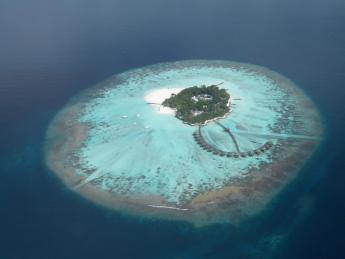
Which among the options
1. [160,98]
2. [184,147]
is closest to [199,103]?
[160,98]

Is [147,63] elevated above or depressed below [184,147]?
above

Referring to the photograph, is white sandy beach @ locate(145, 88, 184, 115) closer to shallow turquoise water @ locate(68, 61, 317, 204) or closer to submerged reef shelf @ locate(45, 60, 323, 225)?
submerged reef shelf @ locate(45, 60, 323, 225)

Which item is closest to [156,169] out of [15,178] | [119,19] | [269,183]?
[269,183]

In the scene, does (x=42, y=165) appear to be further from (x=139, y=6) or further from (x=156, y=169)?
(x=139, y=6)

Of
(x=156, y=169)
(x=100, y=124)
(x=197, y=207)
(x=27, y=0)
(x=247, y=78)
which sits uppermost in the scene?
(x=27, y=0)

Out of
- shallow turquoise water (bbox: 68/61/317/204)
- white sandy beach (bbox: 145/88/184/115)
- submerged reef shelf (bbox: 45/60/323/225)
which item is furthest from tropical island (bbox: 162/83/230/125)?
shallow turquoise water (bbox: 68/61/317/204)

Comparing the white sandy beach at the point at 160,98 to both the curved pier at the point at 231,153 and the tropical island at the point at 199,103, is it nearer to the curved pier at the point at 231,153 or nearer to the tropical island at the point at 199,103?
the tropical island at the point at 199,103

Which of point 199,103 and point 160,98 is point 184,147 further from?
point 160,98
